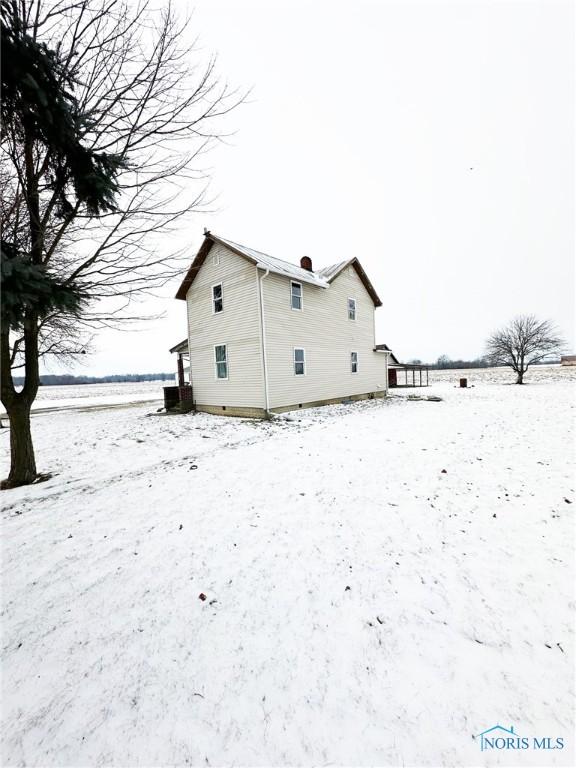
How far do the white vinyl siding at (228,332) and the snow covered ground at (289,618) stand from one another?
7.44 metres

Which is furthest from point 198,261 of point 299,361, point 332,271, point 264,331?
point 332,271

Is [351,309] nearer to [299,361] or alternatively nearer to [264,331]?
[299,361]

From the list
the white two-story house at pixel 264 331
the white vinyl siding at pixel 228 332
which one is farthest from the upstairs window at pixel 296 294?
the white vinyl siding at pixel 228 332

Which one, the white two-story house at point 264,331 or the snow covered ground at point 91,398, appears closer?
the white two-story house at point 264,331

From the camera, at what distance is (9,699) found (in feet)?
6.64

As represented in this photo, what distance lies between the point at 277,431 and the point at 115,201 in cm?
705

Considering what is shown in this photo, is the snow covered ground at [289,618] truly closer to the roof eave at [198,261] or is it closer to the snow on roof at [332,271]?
the roof eave at [198,261]

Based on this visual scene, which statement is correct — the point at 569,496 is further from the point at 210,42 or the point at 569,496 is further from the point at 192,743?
the point at 210,42

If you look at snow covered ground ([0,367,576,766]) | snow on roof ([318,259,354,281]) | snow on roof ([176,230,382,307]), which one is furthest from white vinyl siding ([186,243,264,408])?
snow covered ground ([0,367,576,766])

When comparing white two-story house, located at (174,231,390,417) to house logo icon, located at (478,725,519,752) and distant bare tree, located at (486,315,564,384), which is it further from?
distant bare tree, located at (486,315,564,384)

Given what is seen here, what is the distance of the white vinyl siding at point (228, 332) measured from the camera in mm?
12430
